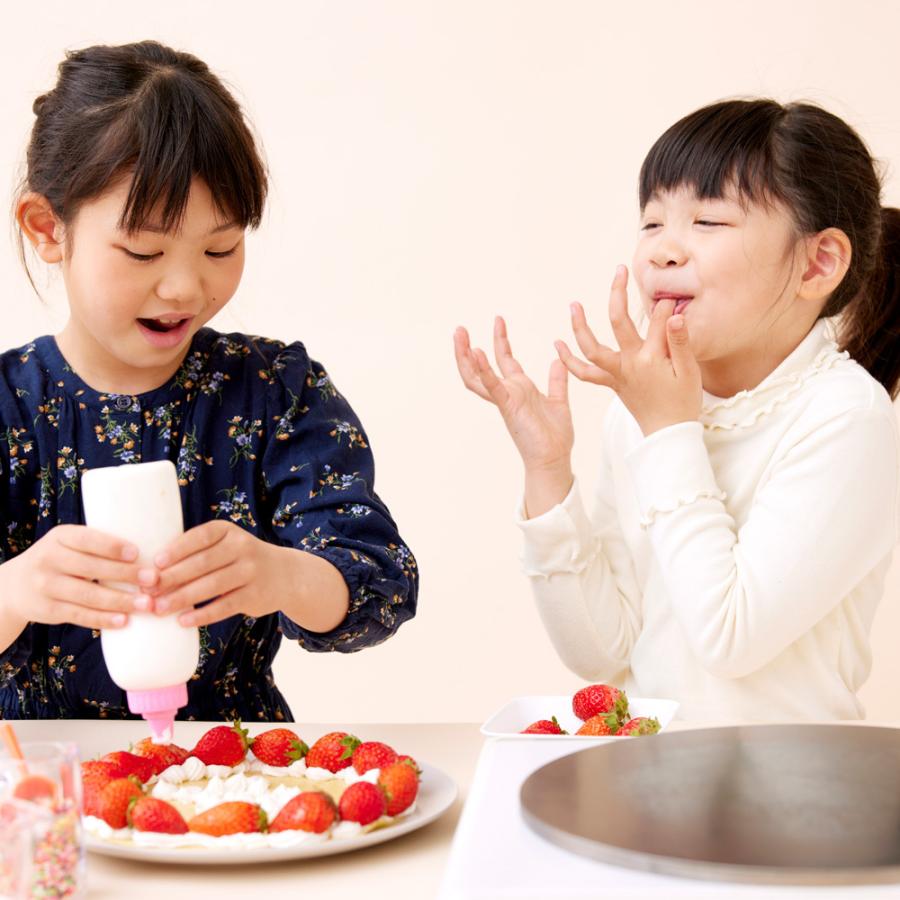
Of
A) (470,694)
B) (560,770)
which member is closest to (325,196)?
(470,694)

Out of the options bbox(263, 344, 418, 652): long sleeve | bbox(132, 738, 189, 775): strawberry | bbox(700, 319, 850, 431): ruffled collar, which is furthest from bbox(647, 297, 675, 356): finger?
bbox(132, 738, 189, 775): strawberry

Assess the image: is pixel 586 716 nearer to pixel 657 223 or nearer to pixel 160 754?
pixel 160 754

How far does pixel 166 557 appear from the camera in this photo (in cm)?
95

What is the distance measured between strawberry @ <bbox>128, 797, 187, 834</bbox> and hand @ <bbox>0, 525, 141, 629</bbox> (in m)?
0.16

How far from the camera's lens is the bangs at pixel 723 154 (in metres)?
1.44

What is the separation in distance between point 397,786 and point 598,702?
0.31 meters

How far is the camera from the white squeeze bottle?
3.07 feet

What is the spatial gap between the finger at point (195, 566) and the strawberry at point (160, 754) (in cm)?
13

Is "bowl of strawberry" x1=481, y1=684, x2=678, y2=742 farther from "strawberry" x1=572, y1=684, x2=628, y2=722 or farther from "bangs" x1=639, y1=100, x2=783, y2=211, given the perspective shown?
"bangs" x1=639, y1=100, x2=783, y2=211

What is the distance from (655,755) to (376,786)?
0.19 m

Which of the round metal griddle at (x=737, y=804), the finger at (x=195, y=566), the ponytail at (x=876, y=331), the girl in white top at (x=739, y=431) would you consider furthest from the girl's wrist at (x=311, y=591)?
the ponytail at (x=876, y=331)

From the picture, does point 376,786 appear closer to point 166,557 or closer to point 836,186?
point 166,557

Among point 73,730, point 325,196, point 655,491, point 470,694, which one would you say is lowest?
point 470,694

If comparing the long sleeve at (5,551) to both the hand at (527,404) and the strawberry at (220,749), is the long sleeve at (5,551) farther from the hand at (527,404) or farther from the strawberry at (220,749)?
the hand at (527,404)
